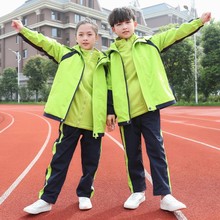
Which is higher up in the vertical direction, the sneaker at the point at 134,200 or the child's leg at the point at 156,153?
the child's leg at the point at 156,153

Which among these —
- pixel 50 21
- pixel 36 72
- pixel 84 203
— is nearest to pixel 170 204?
pixel 84 203

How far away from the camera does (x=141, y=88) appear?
9.77 ft

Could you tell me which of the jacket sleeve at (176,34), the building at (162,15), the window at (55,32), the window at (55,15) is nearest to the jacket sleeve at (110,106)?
the jacket sleeve at (176,34)

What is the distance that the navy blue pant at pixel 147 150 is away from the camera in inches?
116

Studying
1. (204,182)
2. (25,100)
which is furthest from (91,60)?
(25,100)

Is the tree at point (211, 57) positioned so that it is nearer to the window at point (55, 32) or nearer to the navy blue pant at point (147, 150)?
the window at point (55, 32)

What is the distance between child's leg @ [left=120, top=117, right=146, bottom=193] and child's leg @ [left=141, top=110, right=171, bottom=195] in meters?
0.11

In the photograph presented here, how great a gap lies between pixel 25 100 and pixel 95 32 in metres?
41.0

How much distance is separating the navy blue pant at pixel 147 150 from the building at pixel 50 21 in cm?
4137

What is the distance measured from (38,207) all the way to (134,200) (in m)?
0.89

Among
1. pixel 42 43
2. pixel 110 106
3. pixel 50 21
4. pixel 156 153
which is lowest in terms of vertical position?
pixel 156 153

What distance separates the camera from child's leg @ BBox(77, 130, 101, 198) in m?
3.10

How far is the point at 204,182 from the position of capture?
400cm

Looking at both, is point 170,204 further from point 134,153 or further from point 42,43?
point 42,43
